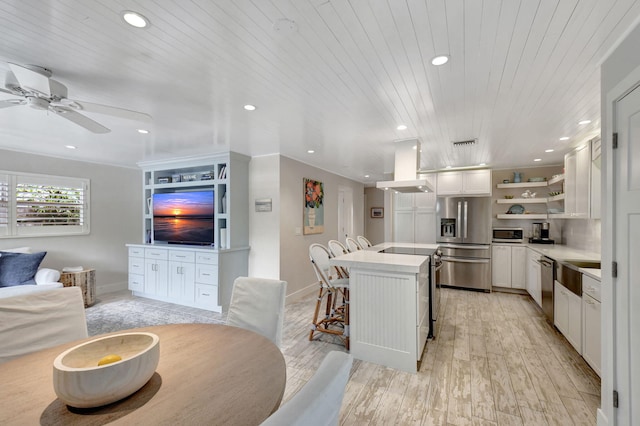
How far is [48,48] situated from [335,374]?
238cm

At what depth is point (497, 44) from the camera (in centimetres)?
165

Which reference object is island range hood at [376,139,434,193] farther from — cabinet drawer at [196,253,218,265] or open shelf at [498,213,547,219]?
open shelf at [498,213,547,219]

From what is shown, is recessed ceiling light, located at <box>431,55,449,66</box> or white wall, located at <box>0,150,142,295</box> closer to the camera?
recessed ceiling light, located at <box>431,55,449,66</box>

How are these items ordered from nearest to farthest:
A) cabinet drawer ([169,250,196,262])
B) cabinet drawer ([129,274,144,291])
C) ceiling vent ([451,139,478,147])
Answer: ceiling vent ([451,139,478,147]) < cabinet drawer ([169,250,196,262]) < cabinet drawer ([129,274,144,291])

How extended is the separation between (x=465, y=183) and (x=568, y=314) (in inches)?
118

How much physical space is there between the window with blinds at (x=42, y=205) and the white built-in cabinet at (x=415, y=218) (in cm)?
587

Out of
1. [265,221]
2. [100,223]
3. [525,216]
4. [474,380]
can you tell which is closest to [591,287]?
[474,380]

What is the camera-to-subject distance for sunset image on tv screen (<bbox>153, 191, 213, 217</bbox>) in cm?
452

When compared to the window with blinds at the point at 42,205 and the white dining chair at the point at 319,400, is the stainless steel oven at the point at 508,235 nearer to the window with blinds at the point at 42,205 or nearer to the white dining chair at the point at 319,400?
the white dining chair at the point at 319,400

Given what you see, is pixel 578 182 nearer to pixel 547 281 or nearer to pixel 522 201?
pixel 547 281

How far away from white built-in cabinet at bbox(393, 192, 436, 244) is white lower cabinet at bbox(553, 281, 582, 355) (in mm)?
2438

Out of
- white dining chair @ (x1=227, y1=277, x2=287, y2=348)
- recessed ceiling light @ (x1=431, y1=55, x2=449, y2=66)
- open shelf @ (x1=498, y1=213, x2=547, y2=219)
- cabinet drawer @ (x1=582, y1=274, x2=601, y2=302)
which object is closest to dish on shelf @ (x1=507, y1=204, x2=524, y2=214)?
open shelf @ (x1=498, y1=213, x2=547, y2=219)

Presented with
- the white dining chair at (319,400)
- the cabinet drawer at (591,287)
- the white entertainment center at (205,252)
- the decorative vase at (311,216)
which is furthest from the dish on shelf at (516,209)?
the white dining chair at (319,400)

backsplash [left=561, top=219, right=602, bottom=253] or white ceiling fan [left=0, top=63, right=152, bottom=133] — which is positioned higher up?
white ceiling fan [left=0, top=63, right=152, bottom=133]
